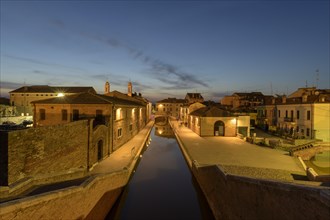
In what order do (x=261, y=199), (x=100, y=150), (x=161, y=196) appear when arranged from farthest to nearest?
(x=100, y=150), (x=161, y=196), (x=261, y=199)

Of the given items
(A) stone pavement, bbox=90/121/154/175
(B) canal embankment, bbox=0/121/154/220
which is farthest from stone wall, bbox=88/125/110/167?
(B) canal embankment, bbox=0/121/154/220

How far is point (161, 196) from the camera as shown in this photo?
15773 millimetres

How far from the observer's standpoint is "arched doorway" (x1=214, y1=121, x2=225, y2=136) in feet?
116

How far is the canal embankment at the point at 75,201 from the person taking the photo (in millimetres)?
7445

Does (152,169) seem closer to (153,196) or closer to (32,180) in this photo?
(153,196)

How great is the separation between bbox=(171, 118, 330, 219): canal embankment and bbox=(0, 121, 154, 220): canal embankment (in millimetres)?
6788

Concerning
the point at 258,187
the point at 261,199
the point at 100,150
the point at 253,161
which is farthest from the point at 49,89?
the point at 261,199

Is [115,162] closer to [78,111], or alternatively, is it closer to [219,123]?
[78,111]

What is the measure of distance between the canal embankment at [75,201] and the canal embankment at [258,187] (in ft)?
22.3

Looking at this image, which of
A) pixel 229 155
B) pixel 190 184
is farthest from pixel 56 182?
pixel 229 155

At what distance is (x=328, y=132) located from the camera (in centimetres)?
2923

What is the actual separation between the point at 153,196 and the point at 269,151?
15.3 m

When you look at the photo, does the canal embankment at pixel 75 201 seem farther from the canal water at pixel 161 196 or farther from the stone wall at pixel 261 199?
the stone wall at pixel 261 199

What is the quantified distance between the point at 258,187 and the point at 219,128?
1063 inches
